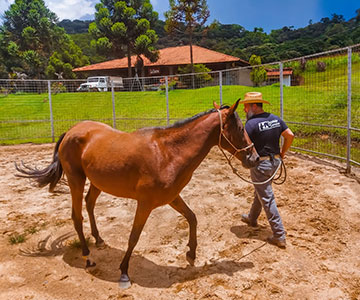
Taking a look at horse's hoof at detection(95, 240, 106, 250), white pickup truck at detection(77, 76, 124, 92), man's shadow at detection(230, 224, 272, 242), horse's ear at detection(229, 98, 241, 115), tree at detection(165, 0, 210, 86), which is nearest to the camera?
horse's ear at detection(229, 98, 241, 115)

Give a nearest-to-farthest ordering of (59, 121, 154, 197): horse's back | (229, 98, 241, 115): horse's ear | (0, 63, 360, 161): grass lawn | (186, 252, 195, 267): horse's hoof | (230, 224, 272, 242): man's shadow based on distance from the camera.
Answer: (229, 98, 241, 115): horse's ear
(59, 121, 154, 197): horse's back
(186, 252, 195, 267): horse's hoof
(230, 224, 272, 242): man's shadow
(0, 63, 360, 161): grass lawn

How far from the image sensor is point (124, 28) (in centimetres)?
2691

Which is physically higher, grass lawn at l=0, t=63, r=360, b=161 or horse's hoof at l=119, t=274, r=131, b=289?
grass lawn at l=0, t=63, r=360, b=161

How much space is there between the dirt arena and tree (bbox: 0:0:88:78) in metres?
36.3

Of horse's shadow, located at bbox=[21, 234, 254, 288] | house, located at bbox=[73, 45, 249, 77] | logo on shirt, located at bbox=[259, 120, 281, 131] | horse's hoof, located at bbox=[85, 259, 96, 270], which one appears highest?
house, located at bbox=[73, 45, 249, 77]

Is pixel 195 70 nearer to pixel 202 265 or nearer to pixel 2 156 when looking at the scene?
pixel 2 156

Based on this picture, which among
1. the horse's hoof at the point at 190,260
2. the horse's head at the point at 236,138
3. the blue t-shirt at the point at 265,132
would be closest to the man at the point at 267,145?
the blue t-shirt at the point at 265,132

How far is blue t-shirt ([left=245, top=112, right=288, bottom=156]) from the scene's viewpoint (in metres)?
3.42

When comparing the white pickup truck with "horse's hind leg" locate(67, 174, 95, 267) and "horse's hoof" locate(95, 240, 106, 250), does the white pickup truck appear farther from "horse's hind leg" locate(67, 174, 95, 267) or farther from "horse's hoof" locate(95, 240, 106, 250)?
"horse's hoof" locate(95, 240, 106, 250)

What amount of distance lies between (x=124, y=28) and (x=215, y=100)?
17112mm

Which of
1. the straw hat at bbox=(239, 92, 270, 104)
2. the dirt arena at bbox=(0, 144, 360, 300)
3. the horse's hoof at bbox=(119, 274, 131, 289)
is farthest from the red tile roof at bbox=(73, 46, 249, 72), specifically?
the horse's hoof at bbox=(119, 274, 131, 289)

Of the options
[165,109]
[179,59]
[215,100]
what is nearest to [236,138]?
[215,100]

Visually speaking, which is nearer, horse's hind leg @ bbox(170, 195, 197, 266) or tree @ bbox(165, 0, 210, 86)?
horse's hind leg @ bbox(170, 195, 197, 266)

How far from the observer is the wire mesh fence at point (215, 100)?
23.6 ft
